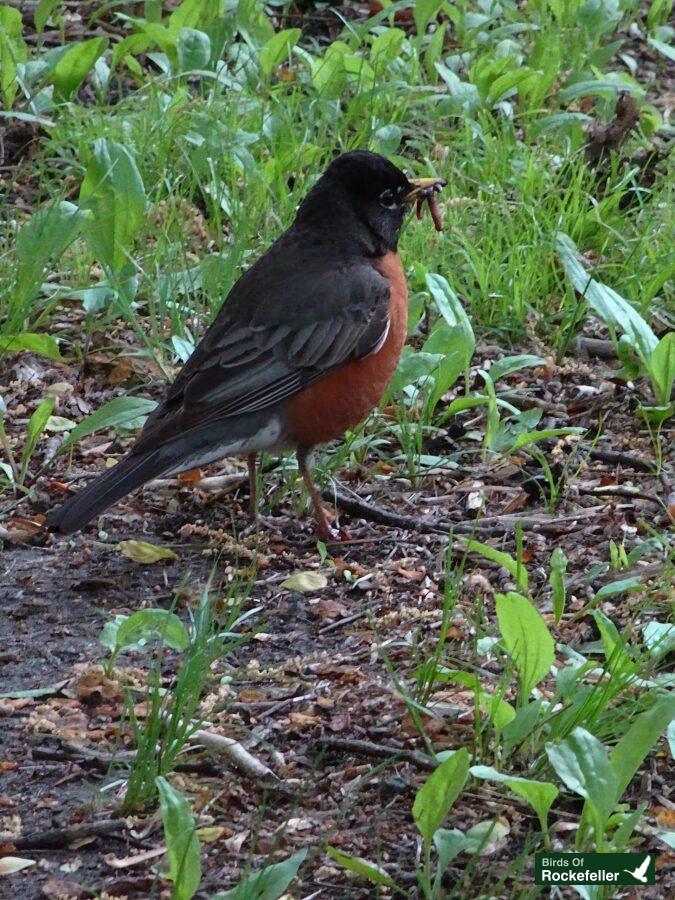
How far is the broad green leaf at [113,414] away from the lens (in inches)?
161

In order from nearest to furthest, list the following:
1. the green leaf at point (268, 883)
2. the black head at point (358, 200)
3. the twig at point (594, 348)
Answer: the green leaf at point (268, 883) < the black head at point (358, 200) < the twig at point (594, 348)

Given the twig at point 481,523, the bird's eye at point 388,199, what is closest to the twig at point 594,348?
the bird's eye at point 388,199

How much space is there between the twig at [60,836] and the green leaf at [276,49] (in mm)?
4255

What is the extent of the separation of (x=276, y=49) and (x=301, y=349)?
2451 millimetres

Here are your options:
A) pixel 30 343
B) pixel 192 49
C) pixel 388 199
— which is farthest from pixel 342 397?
pixel 192 49

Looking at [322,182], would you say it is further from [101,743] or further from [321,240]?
[101,743]

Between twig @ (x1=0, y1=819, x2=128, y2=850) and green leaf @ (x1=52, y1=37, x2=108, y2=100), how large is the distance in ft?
13.4

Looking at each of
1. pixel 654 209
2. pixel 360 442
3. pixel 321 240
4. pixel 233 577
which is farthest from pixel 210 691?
pixel 654 209

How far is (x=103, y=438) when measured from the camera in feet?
15.2

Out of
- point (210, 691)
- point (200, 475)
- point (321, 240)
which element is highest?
point (321, 240)

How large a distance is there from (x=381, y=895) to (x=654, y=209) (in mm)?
3624

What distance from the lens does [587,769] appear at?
Answer: 8.35 ft

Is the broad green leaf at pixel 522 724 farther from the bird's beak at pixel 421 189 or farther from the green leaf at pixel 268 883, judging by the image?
the bird's beak at pixel 421 189

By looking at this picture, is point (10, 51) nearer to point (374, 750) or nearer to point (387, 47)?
point (387, 47)
